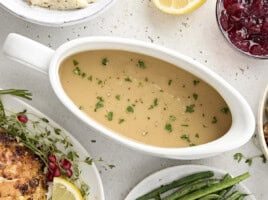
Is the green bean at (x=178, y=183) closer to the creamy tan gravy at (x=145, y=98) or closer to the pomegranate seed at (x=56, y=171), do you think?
the creamy tan gravy at (x=145, y=98)

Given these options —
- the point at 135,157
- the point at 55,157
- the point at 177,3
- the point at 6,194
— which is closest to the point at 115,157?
the point at 135,157

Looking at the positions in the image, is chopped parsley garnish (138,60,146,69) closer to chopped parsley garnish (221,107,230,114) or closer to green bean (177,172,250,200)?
chopped parsley garnish (221,107,230,114)

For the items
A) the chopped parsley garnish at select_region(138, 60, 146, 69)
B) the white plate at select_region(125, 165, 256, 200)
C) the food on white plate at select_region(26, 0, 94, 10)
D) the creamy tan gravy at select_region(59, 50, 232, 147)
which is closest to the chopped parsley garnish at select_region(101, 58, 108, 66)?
the creamy tan gravy at select_region(59, 50, 232, 147)

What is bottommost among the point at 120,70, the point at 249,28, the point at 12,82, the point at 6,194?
the point at 6,194

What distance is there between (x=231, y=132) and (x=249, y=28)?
1.29 feet

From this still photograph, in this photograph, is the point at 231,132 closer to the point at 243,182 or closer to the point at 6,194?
the point at 243,182

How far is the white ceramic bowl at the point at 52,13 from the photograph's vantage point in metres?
2.33

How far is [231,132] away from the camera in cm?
227

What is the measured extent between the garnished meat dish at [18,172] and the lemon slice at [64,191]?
0.05 m

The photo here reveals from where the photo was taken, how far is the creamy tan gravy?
7.55 ft

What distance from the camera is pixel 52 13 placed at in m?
2.38

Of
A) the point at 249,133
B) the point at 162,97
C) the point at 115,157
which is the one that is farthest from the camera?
the point at 115,157

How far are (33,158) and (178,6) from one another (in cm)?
73

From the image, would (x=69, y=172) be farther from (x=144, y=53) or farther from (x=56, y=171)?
(x=144, y=53)
